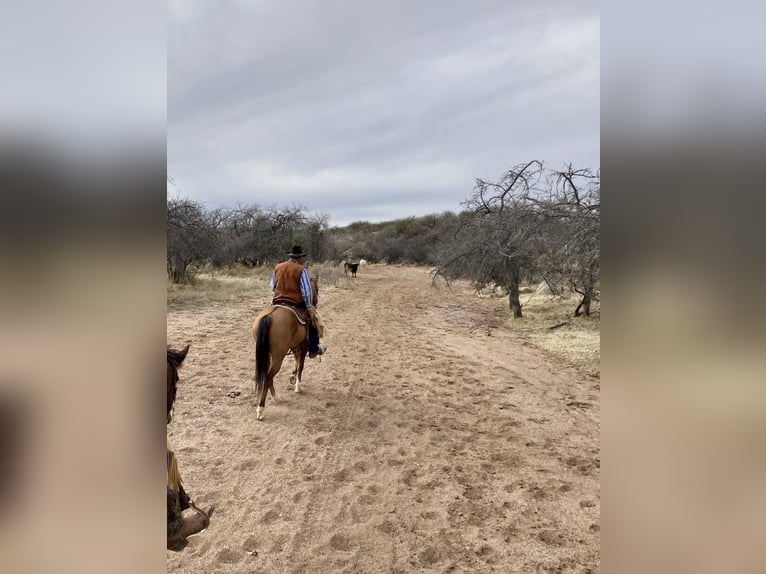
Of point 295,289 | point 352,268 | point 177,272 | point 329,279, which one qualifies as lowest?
point 295,289

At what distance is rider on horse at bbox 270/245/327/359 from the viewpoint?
5.23 m

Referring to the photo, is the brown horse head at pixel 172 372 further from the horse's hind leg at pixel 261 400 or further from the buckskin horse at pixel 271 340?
the horse's hind leg at pixel 261 400

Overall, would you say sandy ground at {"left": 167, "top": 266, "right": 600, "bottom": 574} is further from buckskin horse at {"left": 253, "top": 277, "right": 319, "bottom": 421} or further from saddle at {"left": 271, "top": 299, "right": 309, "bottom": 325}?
saddle at {"left": 271, "top": 299, "right": 309, "bottom": 325}

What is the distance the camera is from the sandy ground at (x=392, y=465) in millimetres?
2717

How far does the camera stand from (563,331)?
32.2ft

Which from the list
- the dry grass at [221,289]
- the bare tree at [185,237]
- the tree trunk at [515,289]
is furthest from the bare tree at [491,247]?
the bare tree at [185,237]

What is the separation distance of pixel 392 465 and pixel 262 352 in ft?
6.35

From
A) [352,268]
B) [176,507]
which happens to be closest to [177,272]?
[352,268]

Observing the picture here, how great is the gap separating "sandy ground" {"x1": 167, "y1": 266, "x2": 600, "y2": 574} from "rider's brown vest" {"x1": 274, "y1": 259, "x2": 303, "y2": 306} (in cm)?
132

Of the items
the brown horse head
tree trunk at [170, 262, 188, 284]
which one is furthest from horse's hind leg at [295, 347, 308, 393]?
tree trunk at [170, 262, 188, 284]

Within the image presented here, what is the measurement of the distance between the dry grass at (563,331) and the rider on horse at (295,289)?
4600 mm

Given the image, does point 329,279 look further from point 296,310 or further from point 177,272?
point 296,310
